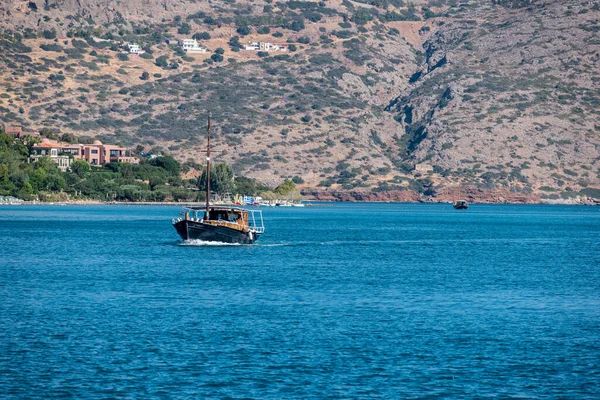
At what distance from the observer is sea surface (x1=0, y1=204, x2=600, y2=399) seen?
33.2 meters

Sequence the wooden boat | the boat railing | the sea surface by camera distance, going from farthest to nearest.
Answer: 1. the boat railing
2. the wooden boat
3. the sea surface

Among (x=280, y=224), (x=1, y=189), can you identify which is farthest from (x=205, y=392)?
(x=1, y=189)

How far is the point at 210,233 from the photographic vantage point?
90125 mm

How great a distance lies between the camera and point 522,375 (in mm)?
34812

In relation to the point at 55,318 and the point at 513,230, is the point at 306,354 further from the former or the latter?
the point at 513,230

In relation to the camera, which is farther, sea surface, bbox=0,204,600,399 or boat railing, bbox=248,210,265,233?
boat railing, bbox=248,210,265,233

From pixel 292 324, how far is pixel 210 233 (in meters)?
46.5

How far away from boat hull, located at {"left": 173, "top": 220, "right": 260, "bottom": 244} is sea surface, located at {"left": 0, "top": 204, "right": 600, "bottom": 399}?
7.47 ft

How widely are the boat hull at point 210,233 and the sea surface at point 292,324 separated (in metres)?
2.28

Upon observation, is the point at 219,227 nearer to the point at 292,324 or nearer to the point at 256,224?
the point at 292,324

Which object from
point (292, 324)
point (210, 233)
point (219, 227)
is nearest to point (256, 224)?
point (210, 233)

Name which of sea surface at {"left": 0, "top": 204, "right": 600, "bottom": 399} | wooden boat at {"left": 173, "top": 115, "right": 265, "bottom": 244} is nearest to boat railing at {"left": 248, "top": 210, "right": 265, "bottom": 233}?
wooden boat at {"left": 173, "top": 115, "right": 265, "bottom": 244}

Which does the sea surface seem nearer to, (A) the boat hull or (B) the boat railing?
(A) the boat hull

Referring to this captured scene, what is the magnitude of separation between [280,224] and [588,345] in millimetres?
100994
